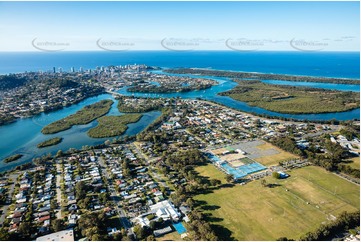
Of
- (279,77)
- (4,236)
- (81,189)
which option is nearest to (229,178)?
(81,189)

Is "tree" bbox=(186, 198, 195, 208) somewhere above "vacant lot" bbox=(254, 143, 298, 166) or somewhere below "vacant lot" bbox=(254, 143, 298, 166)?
below

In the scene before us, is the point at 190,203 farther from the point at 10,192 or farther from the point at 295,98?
the point at 295,98

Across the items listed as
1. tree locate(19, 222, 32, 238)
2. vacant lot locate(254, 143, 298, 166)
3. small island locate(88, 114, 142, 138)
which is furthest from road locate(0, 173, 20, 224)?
→ vacant lot locate(254, 143, 298, 166)

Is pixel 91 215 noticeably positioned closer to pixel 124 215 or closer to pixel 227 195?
pixel 124 215

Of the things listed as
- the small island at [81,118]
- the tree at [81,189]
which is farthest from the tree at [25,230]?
the small island at [81,118]

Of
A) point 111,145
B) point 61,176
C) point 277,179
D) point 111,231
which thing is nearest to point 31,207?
point 61,176

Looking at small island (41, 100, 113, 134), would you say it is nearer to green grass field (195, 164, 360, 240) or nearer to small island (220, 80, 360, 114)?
green grass field (195, 164, 360, 240)

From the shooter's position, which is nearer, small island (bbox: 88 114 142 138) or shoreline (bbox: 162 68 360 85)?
small island (bbox: 88 114 142 138)
